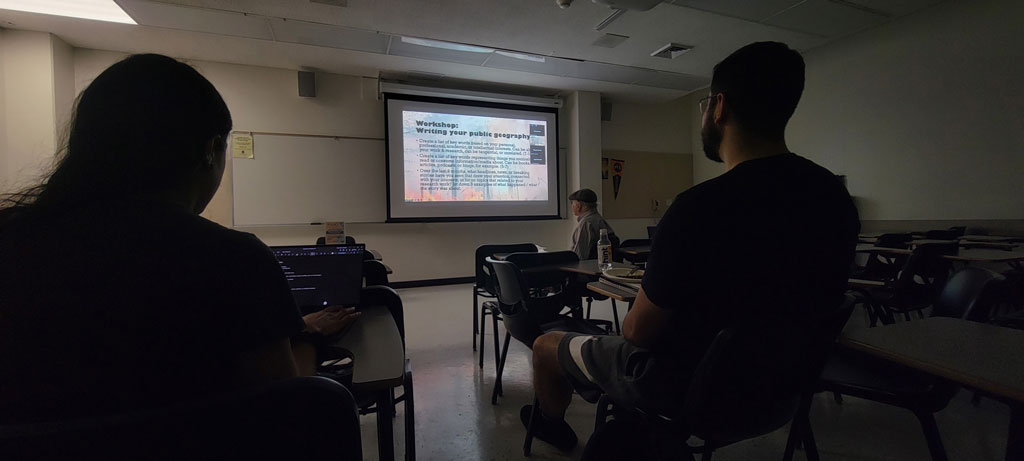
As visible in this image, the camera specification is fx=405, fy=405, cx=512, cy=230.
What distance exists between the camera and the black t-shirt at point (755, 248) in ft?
2.90

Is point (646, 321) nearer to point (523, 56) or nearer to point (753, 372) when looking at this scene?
point (753, 372)

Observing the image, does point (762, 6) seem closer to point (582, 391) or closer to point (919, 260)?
point (919, 260)

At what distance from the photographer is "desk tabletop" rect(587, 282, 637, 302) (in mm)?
1516

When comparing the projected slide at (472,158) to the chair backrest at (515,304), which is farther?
the projected slide at (472,158)

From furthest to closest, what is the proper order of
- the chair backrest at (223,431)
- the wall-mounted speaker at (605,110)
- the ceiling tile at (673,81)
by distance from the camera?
the wall-mounted speaker at (605,110)
the ceiling tile at (673,81)
the chair backrest at (223,431)

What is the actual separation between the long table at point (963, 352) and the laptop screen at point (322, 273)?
1372mm

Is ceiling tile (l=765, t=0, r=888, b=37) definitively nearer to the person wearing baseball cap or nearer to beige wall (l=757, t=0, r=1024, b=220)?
beige wall (l=757, t=0, r=1024, b=220)

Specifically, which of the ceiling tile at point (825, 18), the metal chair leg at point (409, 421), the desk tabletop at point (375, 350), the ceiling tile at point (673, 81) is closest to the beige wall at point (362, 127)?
the ceiling tile at point (673, 81)

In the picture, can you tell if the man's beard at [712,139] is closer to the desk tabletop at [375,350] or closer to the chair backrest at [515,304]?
the chair backrest at [515,304]

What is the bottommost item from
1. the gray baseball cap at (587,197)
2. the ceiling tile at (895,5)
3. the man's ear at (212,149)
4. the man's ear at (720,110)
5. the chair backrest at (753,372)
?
the chair backrest at (753,372)

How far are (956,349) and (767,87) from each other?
0.70 meters

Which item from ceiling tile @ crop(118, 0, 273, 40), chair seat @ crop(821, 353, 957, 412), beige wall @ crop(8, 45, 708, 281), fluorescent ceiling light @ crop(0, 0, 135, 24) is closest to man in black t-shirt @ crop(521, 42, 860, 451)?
chair seat @ crop(821, 353, 957, 412)

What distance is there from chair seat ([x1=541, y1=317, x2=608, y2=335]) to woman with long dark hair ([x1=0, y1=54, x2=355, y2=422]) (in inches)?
56.3

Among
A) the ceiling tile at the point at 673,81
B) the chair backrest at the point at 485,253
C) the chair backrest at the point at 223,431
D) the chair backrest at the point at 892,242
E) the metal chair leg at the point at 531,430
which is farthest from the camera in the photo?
the ceiling tile at the point at 673,81
